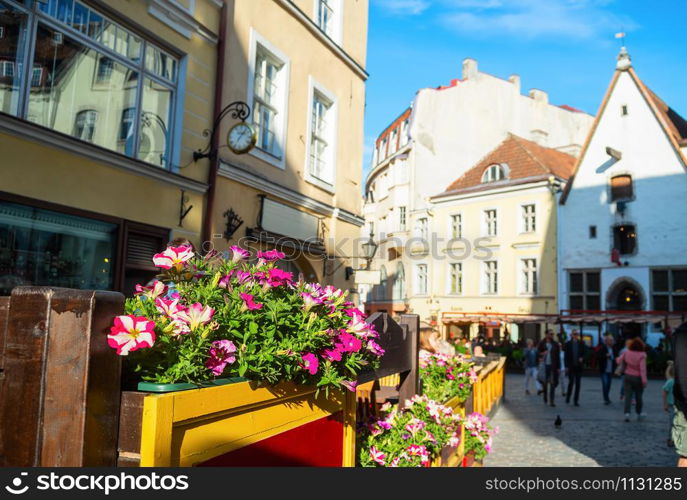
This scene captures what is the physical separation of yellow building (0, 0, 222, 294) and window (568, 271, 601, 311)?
85.3ft

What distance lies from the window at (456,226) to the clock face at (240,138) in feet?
92.3

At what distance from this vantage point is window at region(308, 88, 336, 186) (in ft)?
40.2

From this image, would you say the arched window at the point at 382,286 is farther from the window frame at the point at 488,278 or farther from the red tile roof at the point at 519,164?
the window frame at the point at 488,278

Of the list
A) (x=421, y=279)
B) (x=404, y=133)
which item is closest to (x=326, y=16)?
(x=421, y=279)

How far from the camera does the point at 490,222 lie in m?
34.4

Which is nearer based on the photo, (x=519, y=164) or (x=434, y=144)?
(x=519, y=164)

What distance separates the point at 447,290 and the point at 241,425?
3467 cm

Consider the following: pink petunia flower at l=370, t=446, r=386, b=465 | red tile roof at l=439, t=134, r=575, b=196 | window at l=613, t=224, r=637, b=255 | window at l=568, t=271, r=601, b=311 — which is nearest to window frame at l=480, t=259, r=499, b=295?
window at l=568, t=271, r=601, b=311

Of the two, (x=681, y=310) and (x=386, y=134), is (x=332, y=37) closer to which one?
(x=681, y=310)

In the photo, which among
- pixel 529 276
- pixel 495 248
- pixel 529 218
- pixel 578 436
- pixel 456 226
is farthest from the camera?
pixel 456 226

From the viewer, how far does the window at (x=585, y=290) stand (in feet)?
98.6

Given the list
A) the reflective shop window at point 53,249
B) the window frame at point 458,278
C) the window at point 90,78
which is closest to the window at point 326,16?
the window at point 90,78

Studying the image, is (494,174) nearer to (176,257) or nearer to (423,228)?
(423,228)

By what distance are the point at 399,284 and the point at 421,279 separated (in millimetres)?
2044
